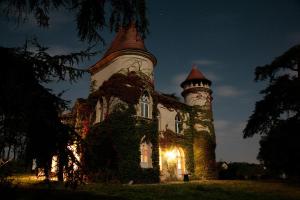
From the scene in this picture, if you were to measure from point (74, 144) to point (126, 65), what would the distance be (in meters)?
16.3

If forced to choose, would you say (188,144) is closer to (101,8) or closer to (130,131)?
(130,131)

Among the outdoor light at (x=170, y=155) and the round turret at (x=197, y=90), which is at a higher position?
the round turret at (x=197, y=90)

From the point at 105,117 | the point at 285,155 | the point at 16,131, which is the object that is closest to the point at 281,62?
the point at 285,155

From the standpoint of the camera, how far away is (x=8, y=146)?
4676 mm

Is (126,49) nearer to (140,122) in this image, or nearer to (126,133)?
(140,122)

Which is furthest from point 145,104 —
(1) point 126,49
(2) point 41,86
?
(2) point 41,86

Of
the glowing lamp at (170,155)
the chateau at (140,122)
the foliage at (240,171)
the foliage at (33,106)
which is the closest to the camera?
the foliage at (33,106)

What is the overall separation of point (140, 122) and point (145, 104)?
1838mm

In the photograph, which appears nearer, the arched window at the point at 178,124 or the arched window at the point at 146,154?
the arched window at the point at 146,154

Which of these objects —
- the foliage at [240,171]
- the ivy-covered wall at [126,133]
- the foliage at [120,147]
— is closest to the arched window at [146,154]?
the ivy-covered wall at [126,133]

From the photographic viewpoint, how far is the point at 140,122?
20.9 meters

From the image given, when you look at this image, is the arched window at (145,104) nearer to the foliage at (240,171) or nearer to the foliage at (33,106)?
the foliage at (240,171)

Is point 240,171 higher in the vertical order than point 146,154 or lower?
lower

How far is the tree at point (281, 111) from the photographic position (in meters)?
21.2
